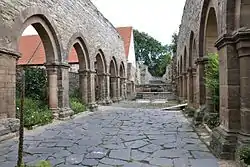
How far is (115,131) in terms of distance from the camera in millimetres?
6395

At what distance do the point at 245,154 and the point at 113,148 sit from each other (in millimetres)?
2250

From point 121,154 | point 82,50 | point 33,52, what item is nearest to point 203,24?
point 121,154

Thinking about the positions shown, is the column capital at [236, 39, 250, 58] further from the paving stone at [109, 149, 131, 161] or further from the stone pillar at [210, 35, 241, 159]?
the paving stone at [109, 149, 131, 161]

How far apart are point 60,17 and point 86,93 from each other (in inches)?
154

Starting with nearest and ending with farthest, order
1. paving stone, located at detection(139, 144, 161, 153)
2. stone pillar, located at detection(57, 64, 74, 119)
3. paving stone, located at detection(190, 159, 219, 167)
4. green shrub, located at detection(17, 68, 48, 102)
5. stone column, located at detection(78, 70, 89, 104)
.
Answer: paving stone, located at detection(190, 159, 219, 167)
paving stone, located at detection(139, 144, 161, 153)
stone pillar, located at detection(57, 64, 74, 119)
green shrub, located at detection(17, 68, 48, 102)
stone column, located at detection(78, 70, 89, 104)

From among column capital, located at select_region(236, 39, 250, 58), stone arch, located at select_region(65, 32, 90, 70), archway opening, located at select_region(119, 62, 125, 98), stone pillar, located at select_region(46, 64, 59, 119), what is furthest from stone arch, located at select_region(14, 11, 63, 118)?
archway opening, located at select_region(119, 62, 125, 98)

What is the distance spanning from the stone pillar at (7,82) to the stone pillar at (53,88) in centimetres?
238

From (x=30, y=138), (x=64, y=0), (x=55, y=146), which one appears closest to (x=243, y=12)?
(x=55, y=146)

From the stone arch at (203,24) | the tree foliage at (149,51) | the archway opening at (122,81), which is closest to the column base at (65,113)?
the stone arch at (203,24)

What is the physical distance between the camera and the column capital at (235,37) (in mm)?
3605

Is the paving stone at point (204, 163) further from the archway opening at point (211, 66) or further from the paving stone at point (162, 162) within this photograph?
the archway opening at point (211, 66)

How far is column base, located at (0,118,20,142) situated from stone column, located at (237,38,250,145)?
4552 millimetres

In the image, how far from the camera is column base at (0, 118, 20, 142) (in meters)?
5.31

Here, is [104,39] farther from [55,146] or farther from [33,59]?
[55,146]
